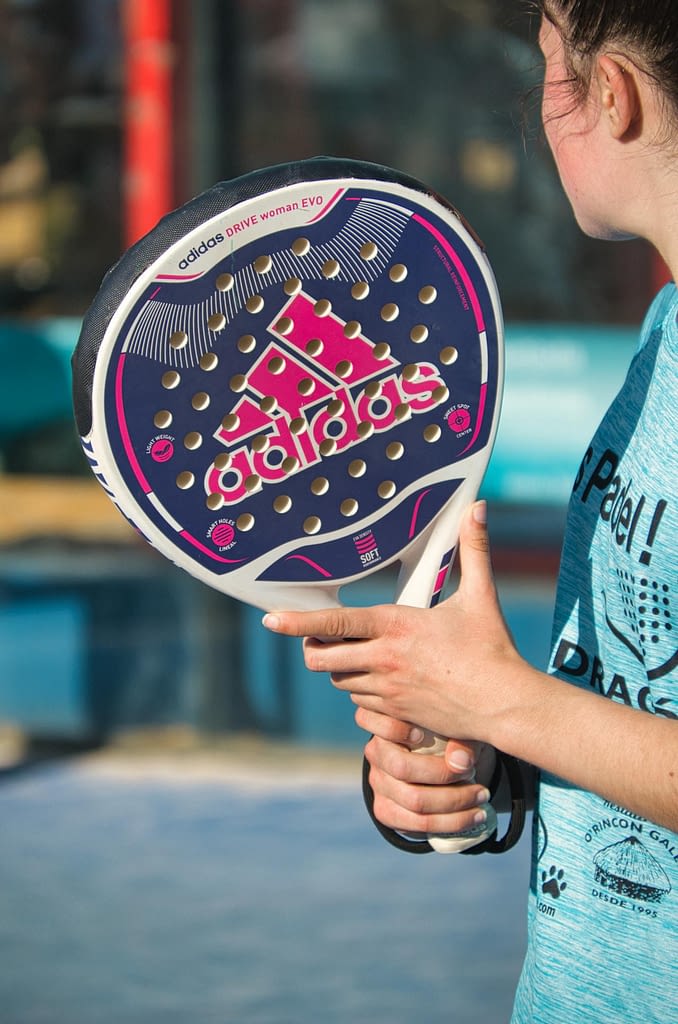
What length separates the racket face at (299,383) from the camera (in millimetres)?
1122

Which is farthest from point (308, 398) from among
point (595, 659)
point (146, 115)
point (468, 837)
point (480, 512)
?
point (146, 115)

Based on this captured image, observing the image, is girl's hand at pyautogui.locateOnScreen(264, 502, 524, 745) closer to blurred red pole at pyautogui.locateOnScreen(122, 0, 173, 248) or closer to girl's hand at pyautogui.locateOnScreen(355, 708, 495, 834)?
girl's hand at pyautogui.locateOnScreen(355, 708, 495, 834)

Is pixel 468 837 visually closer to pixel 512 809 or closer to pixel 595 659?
pixel 512 809

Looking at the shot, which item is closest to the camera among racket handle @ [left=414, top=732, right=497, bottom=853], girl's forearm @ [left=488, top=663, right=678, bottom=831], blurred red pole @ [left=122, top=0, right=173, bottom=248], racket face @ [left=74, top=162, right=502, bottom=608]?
girl's forearm @ [left=488, top=663, right=678, bottom=831]

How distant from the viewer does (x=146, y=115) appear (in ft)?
13.8

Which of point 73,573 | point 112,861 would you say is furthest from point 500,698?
point 73,573

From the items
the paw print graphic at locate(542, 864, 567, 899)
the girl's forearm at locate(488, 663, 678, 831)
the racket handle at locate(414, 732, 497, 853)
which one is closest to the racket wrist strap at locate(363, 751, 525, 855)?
the racket handle at locate(414, 732, 497, 853)

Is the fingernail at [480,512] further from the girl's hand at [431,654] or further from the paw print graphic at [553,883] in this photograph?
the paw print graphic at [553,883]

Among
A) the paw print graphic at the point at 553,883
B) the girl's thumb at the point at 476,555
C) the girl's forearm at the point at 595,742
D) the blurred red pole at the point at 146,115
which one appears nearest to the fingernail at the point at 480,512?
the girl's thumb at the point at 476,555

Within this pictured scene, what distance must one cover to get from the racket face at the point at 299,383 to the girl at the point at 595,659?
81 millimetres

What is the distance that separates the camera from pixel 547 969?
118cm

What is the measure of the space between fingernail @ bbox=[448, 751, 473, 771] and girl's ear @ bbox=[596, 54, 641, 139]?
1.74 feet

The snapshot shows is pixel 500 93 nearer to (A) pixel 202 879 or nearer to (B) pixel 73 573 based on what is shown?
(B) pixel 73 573

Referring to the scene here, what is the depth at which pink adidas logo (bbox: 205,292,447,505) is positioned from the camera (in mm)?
1165
